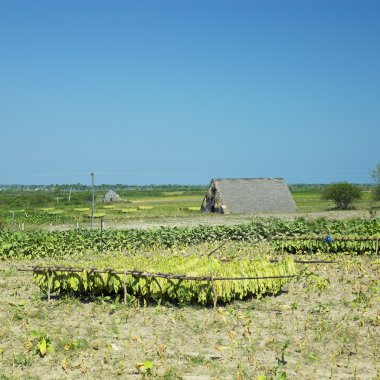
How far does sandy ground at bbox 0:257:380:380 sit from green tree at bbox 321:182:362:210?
39.2m

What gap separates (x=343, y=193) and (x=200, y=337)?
44.4 m

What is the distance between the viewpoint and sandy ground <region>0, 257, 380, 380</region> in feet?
26.9

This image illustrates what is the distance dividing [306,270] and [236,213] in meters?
29.6

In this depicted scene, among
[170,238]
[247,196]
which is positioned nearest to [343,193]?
[247,196]

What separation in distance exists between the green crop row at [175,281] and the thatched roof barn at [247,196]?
105 feet

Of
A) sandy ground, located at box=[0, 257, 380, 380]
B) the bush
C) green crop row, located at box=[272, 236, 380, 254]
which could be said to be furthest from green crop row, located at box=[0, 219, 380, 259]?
the bush

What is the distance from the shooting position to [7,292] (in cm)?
1391

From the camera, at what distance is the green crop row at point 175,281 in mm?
11430

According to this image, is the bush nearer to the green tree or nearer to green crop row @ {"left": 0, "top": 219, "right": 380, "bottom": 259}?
the green tree

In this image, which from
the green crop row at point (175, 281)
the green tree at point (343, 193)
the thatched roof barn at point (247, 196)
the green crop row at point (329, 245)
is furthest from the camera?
the green tree at point (343, 193)

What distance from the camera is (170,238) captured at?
22.6 m

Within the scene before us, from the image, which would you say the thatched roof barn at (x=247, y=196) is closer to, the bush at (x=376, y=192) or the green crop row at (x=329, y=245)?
the bush at (x=376, y=192)

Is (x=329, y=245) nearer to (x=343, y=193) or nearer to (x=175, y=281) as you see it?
(x=175, y=281)

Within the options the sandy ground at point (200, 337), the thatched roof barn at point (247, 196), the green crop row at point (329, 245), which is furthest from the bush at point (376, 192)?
the sandy ground at point (200, 337)
